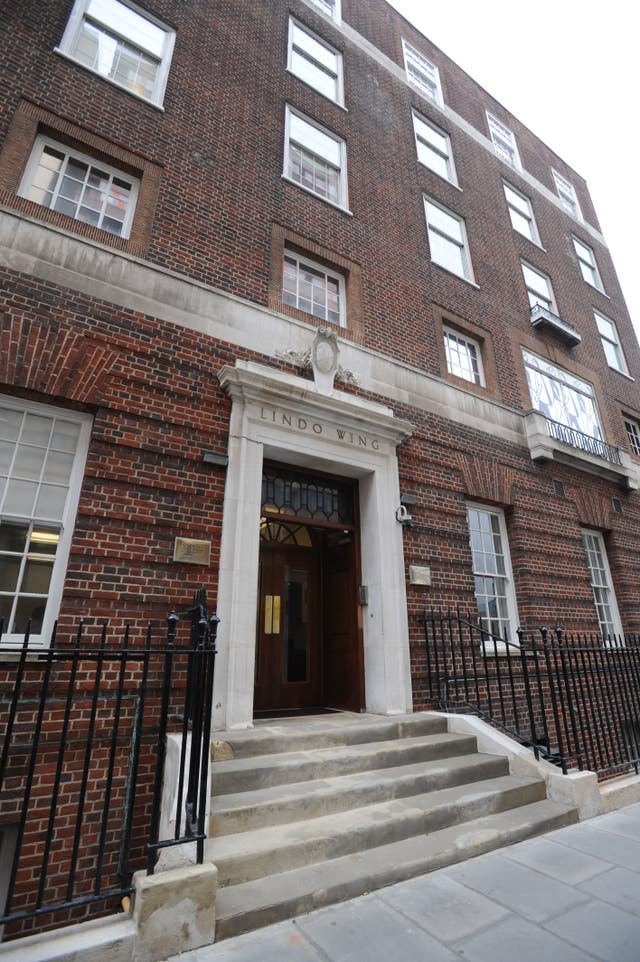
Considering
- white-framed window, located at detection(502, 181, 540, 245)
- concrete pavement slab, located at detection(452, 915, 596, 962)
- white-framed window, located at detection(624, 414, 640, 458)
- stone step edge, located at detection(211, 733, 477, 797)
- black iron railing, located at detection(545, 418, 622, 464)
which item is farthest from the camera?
white-framed window, located at detection(502, 181, 540, 245)

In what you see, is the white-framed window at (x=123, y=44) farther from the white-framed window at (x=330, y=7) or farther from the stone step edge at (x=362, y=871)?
the stone step edge at (x=362, y=871)

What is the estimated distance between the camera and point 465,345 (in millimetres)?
9812

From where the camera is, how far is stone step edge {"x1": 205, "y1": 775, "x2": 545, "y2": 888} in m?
3.00

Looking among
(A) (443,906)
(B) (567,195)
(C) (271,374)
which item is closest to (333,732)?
(A) (443,906)

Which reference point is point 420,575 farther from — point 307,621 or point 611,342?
point 611,342

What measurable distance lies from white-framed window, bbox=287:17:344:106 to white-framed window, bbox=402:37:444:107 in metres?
2.81

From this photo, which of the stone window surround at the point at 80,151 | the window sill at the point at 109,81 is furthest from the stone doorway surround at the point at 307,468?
the window sill at the point at 109,81

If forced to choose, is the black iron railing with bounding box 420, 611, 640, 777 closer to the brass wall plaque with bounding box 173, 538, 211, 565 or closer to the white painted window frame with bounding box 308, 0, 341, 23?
the brass wall plaque with bounding box 173, 538, 211, 565

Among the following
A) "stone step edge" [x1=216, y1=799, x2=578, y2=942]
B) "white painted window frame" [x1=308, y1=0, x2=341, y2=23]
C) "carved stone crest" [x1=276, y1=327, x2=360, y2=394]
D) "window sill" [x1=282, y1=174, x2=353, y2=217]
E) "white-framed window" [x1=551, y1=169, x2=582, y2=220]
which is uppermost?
"white-framed window" [x1=551, y1=169, x2=582, y2=220]

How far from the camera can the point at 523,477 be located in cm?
895

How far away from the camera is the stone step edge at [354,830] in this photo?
118 inches

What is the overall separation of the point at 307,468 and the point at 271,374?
1.38 m

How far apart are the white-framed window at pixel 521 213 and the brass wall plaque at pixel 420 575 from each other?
11.3 metres

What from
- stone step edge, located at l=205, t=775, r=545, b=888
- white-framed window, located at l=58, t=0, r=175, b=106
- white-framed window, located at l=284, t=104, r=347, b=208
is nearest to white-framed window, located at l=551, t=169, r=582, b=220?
white-framed window, located at l=284, t=104, r=347, b=208
